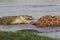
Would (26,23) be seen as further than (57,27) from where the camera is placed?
Yes

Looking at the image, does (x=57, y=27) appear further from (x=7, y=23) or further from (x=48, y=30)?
(x=7, y=23)

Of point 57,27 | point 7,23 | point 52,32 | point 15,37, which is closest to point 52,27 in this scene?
point 57,27

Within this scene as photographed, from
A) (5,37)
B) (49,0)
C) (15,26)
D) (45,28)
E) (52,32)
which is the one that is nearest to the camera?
(5,37)

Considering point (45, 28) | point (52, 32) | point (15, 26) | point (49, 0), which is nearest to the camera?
point (52, 32)

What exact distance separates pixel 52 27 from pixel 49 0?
58.9 feet

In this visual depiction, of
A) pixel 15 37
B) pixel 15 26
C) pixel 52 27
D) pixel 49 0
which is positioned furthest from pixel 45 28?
pixel 49 0

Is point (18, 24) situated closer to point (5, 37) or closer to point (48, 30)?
point (48, 30)

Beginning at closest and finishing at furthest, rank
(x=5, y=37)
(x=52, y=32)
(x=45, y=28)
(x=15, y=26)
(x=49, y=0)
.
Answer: (x=5, y=37), (x=52, y=32), (x=45, y=28), (x=15, y=26), (x=49, y=0)

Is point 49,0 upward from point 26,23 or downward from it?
downward

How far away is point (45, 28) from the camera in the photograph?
465 inches

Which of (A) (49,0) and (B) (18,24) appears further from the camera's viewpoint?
(A) (49,0)

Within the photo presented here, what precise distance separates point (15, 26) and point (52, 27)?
5.15ft

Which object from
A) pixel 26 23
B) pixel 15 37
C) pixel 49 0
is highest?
pixel 15 37

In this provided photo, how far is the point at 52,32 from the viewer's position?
10875 millimetres
